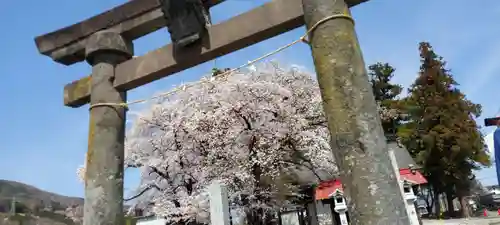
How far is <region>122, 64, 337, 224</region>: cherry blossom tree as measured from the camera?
43.9 ft

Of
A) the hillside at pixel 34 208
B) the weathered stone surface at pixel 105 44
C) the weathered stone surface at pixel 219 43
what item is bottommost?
the weathered stone surface at pixel 219 43

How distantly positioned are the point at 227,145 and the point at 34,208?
49.7 m

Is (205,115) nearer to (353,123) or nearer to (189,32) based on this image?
(189,32)

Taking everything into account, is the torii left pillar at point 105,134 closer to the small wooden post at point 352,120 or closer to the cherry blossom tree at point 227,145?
the small wooden post at point 352,120

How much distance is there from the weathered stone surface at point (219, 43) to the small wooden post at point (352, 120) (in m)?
0.24

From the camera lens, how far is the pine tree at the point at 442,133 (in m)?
24.5

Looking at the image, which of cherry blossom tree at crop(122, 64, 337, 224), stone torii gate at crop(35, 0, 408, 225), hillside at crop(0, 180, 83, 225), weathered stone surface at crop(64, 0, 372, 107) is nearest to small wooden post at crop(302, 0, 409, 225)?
stone torii gate at crop(35, 0, 408, 225)

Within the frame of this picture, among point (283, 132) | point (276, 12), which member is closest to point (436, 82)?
point (283, 132)

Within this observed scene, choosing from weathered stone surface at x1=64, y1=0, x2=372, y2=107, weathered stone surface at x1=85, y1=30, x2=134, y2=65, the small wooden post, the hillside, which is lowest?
the small wooden post

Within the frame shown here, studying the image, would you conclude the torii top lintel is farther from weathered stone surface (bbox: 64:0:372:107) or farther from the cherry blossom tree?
the cherry blossom tree

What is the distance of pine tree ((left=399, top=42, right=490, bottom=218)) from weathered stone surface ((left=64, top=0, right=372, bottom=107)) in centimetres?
2443

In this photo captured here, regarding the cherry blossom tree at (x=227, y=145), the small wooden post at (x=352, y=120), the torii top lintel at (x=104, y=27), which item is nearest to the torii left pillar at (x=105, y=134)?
the torii top lintel at (x=104, y=27)

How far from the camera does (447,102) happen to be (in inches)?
1022

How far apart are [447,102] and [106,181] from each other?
27.1 metres
